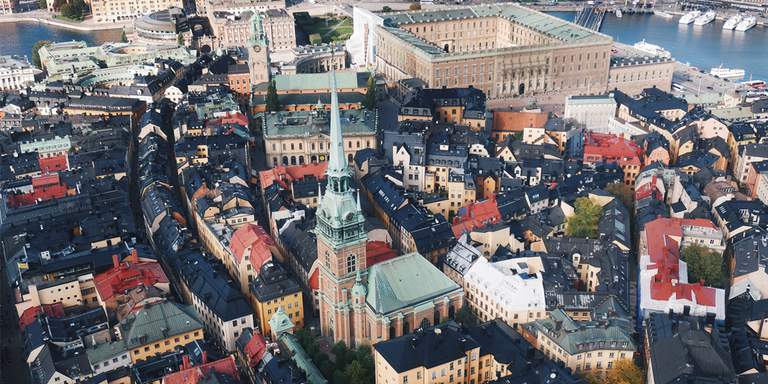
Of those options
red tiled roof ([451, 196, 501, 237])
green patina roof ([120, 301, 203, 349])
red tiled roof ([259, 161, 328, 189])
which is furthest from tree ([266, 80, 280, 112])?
green patina roof ([120, 301, 203, 349])

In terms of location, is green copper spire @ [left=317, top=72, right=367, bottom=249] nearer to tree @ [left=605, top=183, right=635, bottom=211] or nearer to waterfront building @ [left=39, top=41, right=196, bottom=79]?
tree @ [left=605, top=183, right=635, bottom=211]

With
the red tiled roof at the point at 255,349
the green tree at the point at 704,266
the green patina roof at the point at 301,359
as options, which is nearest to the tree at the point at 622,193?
the green tree at the point at 704,266

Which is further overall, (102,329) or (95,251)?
(95,251)

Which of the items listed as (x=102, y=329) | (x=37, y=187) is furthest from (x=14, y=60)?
(x=102, y=329)

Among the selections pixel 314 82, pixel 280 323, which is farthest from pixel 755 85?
pixel 280 323

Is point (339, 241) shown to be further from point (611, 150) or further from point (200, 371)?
point (611, 150)

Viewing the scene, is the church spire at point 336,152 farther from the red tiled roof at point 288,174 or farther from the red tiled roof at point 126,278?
the red tiled roof at point 288,174

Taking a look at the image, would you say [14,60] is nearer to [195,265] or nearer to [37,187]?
[37,187]
